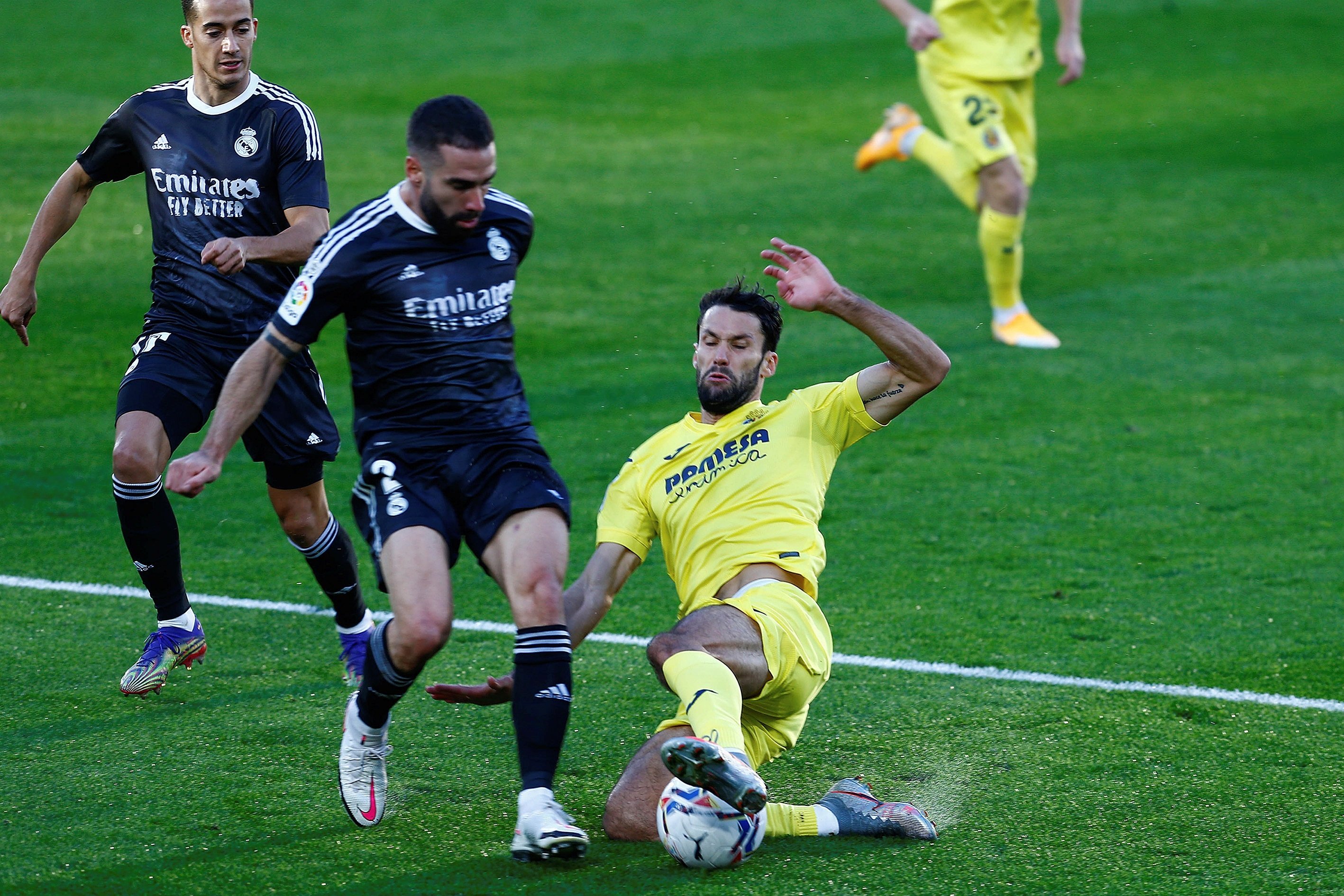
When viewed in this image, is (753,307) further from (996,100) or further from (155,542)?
(996,100)

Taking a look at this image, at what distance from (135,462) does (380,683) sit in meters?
1.49

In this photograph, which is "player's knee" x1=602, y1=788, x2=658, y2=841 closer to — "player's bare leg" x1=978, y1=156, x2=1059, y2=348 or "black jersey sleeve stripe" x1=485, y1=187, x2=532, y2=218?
"black jersey sleeve stripe" x1=485, y1=187, x2=532, y2=218

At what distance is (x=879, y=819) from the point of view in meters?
4.59

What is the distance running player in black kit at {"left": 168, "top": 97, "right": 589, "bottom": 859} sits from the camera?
4.41 metres

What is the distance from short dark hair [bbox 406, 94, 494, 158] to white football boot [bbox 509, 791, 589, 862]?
179cm

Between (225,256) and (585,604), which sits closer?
(585,604)

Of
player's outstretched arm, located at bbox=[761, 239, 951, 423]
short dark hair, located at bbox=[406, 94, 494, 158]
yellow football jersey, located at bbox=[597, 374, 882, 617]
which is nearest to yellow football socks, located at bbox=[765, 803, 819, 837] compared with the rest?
yellow football jersey, located at bbox=[597, 374, 882, 617]

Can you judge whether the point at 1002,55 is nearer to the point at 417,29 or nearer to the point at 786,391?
the point at 786,391

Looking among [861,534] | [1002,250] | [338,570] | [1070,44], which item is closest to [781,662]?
[338,570]

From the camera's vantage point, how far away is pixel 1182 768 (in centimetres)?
508

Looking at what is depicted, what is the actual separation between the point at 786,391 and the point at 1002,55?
313cm

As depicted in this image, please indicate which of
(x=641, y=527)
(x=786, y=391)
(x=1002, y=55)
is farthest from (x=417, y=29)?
(x=641, y=527)

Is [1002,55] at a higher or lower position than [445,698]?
higher

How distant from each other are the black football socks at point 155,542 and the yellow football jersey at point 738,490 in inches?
63.0
